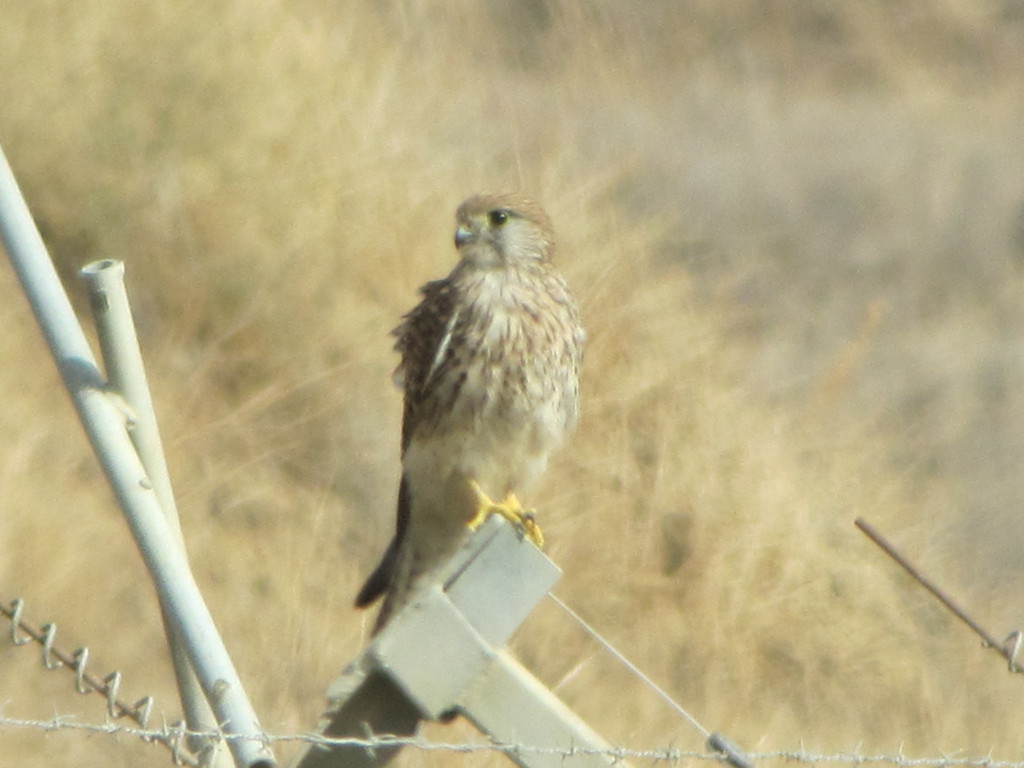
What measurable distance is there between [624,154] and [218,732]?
20.4ft

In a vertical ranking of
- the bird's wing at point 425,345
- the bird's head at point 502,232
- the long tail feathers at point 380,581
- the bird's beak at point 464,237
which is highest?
the bird's head at point 502,232

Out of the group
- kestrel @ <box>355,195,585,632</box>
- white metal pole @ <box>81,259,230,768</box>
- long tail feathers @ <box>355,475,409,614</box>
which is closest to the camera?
white metal pole @ <box>81,259,230,768</box>

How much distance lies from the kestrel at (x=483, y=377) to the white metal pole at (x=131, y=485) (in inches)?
49.2


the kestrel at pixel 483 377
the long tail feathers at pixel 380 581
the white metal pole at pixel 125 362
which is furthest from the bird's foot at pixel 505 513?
the white metal pole at pixel 125 362

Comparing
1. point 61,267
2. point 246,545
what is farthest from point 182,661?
point 61,267

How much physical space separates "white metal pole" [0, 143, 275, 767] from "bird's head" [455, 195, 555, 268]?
1583 millimetres

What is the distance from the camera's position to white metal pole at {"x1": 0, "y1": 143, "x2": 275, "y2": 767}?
71.1 inches

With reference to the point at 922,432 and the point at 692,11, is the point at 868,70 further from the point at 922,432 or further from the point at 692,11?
the point at 922,432

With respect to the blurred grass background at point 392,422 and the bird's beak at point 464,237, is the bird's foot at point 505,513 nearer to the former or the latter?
the bird's beak at point 464,237

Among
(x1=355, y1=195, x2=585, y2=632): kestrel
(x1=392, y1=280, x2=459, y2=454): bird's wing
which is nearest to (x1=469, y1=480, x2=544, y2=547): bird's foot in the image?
(x1=355, y1=195, x2=585, y2=632): kestrel

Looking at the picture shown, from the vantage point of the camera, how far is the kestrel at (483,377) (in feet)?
11.0

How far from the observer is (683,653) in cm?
525

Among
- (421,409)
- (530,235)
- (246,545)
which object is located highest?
(530,235)

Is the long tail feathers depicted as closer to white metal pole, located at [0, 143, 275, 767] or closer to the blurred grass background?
white metal pole, located at [0, 143, 275, 767]
